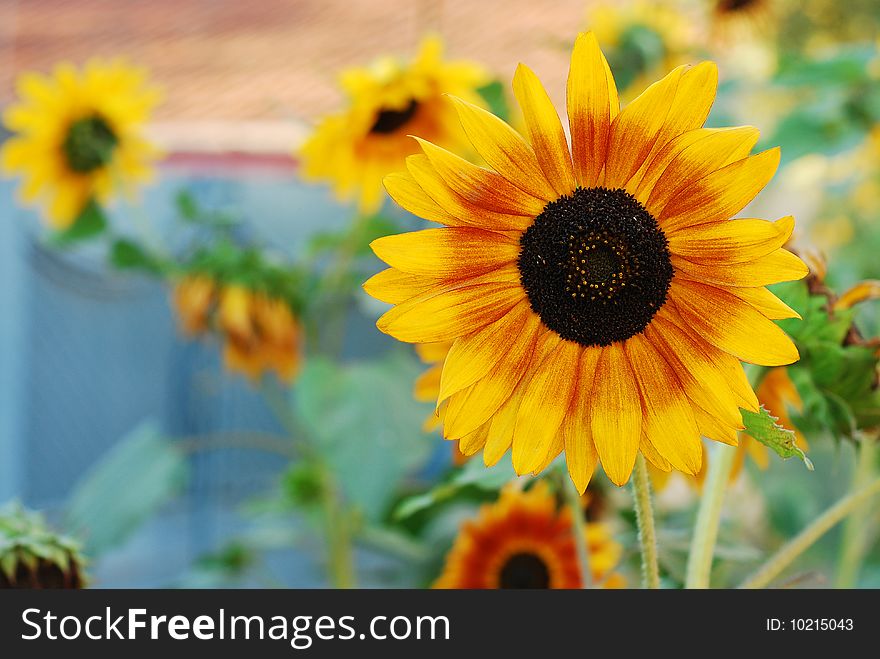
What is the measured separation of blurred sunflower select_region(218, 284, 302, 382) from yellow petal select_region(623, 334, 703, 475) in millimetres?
617

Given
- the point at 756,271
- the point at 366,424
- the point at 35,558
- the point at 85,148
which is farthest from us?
the point at 85,148

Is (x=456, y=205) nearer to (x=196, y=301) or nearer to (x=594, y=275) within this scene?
(x=594, y=275)

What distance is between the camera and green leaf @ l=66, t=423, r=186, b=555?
28.8 inches

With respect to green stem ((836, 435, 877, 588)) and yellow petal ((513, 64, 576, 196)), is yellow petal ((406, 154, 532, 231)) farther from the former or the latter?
green stem ((836, 435, 877, 588))

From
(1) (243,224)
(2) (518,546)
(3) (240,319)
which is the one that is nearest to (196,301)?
(3) (240,319)

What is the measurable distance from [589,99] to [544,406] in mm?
85

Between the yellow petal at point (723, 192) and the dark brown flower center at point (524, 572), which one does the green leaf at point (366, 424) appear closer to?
the dark brown flower center at point (524, 572)

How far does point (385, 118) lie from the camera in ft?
2.28

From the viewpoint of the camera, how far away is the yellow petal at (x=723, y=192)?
244mm

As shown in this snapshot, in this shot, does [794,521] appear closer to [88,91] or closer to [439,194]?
[439,194]

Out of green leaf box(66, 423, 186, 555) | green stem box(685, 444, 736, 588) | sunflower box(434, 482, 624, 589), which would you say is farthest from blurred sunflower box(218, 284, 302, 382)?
green stem box(685, 444, 736, 588)

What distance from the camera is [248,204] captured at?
1645mm

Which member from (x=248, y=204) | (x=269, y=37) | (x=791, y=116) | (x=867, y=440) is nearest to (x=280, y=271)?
(x=791, y=116)

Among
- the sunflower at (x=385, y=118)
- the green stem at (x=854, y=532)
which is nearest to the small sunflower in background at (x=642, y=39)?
the sunflower at (x=385, y=118)
